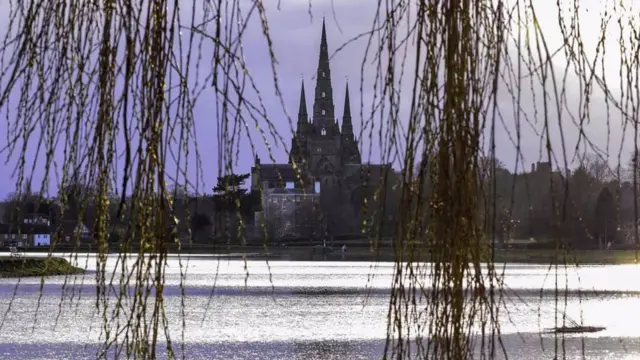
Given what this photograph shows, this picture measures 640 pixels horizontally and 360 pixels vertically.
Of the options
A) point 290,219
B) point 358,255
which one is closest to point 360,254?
point 358,255

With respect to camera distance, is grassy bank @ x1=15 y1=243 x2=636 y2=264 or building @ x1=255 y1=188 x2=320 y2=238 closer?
grassy bank @ x1=15 y1=243 x2=636 y2=264

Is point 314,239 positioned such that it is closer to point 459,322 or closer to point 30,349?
point 30,349

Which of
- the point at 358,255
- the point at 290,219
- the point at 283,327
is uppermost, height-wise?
the point at 290,219

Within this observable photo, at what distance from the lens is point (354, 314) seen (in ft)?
98.7

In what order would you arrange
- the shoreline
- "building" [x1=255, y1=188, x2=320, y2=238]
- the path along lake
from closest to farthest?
the path along lake → the shoreline → "building" [x1=255, y1=188, x2=320, y2=238]

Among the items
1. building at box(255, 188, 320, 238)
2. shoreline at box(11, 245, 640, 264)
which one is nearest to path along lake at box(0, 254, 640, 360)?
shoreline at box(11, 245, 640, 264)

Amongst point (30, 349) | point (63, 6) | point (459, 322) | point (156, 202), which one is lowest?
point (30, 349)

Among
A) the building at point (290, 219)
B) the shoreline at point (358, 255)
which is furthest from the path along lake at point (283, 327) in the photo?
the building at point (290, 219)

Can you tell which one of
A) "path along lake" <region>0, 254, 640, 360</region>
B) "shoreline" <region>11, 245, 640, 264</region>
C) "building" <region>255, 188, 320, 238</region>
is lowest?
"path along lake" <region>0, 254, 640, 360</region>

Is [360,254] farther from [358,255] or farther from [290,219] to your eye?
[290,219]

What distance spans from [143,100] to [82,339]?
62.9ft

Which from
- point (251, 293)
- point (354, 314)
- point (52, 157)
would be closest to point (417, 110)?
point (52, 157)

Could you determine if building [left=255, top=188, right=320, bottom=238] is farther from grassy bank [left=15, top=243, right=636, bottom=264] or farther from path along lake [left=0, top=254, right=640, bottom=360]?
path along lake [left=0, top=254, right=640, bottom=360]

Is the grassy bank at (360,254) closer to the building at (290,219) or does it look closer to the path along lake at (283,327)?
the building at (290,219)
